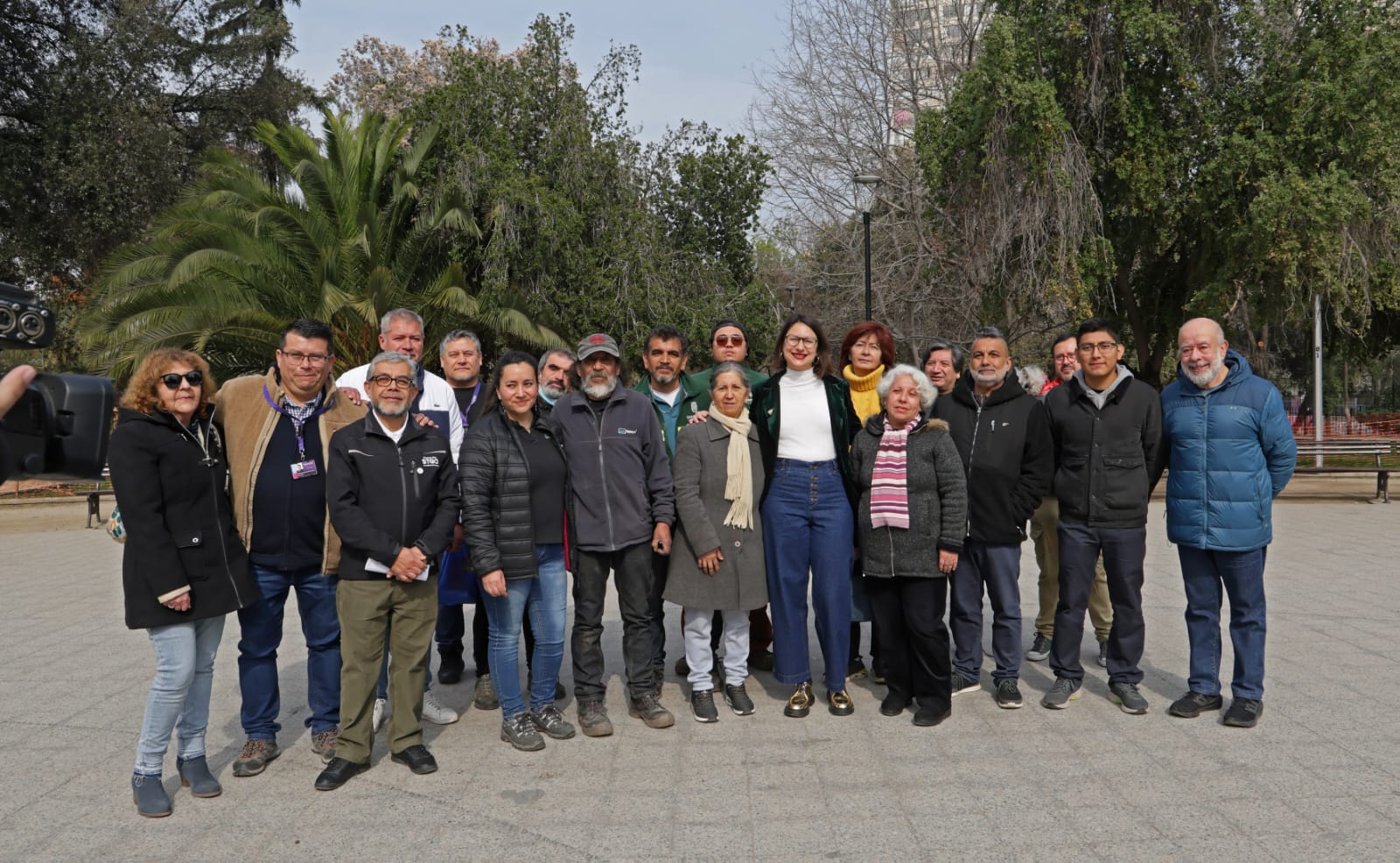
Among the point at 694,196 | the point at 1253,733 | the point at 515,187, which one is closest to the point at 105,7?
the point at 515,187

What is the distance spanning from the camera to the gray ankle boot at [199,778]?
3.99 metres

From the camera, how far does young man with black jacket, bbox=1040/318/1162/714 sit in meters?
5.00

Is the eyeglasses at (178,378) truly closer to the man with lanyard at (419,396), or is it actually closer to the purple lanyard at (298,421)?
the purple lanyard at (298,421)

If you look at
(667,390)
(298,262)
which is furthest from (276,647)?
(298,262)

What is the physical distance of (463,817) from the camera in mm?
3775

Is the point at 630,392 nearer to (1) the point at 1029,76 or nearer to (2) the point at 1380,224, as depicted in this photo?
(1) the point at 1029,76

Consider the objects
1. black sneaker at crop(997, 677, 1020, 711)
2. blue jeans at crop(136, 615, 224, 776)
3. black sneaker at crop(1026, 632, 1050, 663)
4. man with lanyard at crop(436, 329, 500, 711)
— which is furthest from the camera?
black sneaker at crop(1026, 632, 1050, 663)

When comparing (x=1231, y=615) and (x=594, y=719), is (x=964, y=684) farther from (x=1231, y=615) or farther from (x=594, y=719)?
(x=594, y=719)

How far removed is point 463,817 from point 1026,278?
558 inches

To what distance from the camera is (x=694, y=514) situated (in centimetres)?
492

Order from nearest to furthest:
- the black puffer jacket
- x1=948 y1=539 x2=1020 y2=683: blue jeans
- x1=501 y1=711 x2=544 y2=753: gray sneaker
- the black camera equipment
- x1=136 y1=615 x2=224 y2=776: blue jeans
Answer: the black camera equipment → x1=136 y1=615 x2=224 y2=776: blue jeans → the black puffer jacket → x1=501 y1=711 x2=544 y2=753: gray sneaker → x1=948 y1=539 x2=1020 y2=683: blue jeans

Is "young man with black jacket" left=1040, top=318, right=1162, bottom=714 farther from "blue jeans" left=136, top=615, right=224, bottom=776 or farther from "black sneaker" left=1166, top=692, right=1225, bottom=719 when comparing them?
"blue jeans" left=136, top=615, right=224, bottom=776

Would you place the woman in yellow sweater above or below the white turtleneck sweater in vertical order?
above

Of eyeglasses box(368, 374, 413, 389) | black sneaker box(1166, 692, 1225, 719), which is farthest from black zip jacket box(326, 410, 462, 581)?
black sneaker box(1166, 692, 1225, 719)
